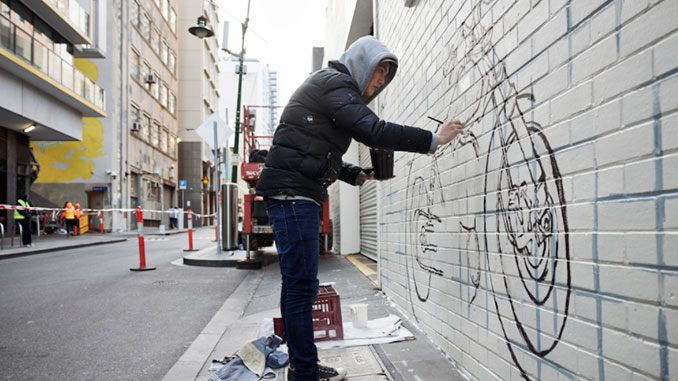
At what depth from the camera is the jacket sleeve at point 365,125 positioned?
2125 mm

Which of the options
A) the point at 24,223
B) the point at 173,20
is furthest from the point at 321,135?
the point at 173,20

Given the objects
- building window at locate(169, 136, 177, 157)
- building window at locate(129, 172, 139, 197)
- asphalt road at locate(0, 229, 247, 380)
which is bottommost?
asphalt road at locate(0, 229, 247, 380)

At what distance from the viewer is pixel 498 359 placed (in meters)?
2.11

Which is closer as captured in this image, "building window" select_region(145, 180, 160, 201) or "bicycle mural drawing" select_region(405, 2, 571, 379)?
"bicycle mural drawing" select_region(405, 2, 571, 379)

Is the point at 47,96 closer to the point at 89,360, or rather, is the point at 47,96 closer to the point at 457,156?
the point at 89,360

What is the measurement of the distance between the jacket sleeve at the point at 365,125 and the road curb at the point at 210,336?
1841 millimetres

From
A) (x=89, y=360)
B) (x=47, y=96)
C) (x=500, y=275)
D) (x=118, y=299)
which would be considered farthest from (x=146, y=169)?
(x=500, y=275)

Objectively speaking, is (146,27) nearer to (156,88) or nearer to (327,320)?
(156,88)

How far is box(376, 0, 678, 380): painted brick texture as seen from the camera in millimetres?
1194

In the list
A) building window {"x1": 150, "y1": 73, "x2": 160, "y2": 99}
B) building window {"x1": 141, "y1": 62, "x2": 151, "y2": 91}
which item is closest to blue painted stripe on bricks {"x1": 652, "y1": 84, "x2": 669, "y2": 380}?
building window {"x1": 141, "y1": 62, "x2": 151, "y2": 91}

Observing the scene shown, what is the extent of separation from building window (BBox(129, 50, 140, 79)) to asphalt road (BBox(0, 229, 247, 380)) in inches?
850

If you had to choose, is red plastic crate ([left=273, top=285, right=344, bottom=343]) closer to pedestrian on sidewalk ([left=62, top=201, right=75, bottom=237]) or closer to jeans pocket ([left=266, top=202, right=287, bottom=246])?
jeans pocket ([left=266, top=202, right=287, bottom=246])

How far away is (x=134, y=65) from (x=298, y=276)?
28.9 m

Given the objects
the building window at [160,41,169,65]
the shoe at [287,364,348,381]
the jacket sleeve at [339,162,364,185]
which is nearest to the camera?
the shoe at [287,364,348,381]
